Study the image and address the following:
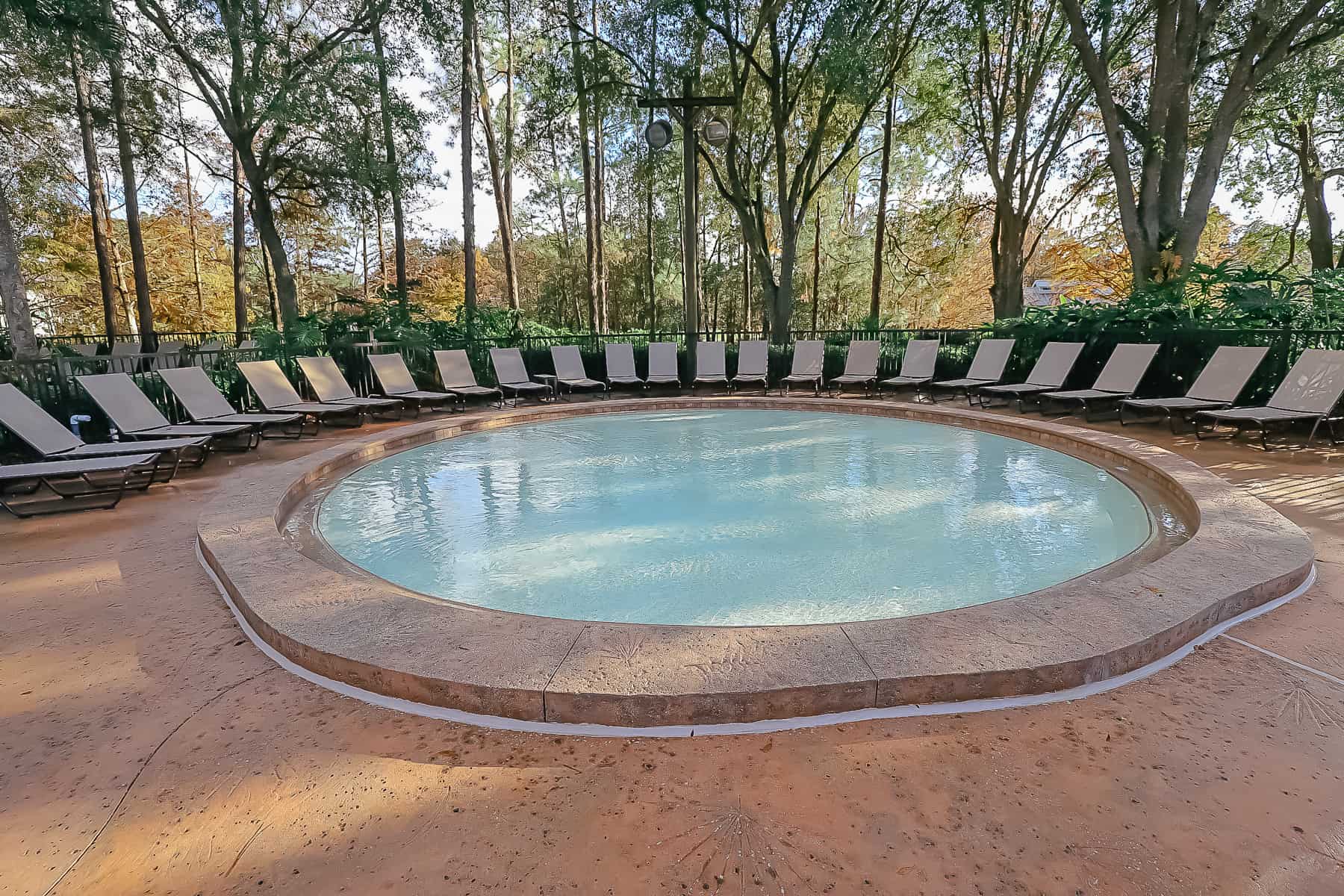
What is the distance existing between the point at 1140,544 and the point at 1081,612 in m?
1.95

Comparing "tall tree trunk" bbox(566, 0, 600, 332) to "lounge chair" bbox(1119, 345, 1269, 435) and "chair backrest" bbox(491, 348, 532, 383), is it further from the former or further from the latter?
"lounge chair" bbox(1119, 345, 1269, 435)

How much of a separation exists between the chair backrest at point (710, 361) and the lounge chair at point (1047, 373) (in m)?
4.80

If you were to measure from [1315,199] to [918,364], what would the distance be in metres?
15.2

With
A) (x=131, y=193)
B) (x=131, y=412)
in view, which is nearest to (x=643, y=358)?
(x=131, y=412)

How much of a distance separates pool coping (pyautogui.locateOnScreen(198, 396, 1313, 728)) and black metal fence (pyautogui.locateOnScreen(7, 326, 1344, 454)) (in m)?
5.67

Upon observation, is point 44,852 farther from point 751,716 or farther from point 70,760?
point 751,716

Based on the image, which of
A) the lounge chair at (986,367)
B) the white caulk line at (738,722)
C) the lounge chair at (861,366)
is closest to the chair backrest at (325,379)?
the white caulk line at (738,722)

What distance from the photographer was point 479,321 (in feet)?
45.2

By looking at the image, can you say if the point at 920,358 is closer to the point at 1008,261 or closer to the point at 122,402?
the point at 1008,261

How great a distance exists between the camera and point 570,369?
12.3 m

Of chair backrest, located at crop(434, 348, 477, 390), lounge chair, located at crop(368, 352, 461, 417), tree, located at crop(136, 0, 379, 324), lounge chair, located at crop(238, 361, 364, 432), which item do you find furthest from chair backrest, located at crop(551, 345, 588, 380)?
tree, located at crop(136, 0, 379, 324)

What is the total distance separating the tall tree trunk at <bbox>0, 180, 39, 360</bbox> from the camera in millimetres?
8961

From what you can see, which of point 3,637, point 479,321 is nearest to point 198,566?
point 3,637

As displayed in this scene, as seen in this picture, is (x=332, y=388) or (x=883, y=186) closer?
(x=332, y=388)
